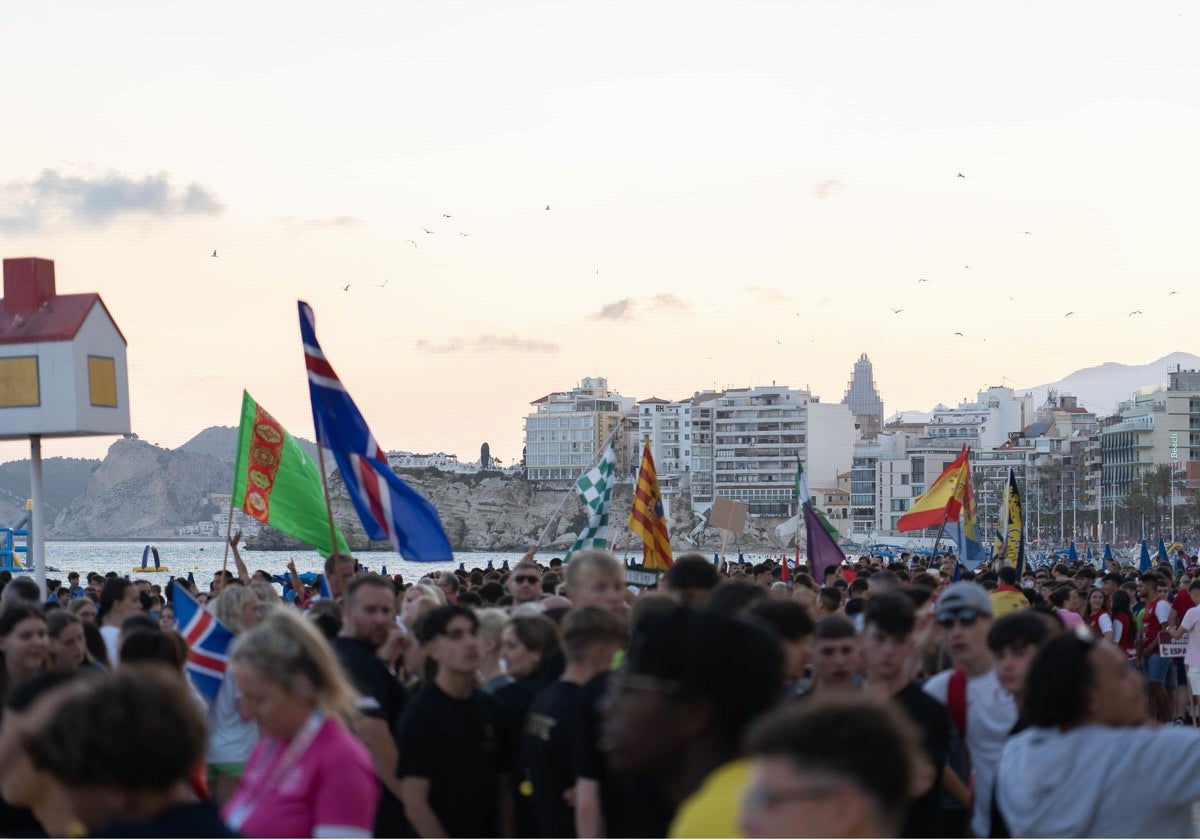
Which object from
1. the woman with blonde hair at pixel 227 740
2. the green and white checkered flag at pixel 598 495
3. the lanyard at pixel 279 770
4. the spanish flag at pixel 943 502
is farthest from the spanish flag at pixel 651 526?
the lanyard at pixel 279 770

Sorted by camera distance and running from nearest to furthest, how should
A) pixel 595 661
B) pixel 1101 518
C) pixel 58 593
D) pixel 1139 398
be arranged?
pixel 595 661 < pixel 58 593 < pixel 1101 518 < pixel 1139 398

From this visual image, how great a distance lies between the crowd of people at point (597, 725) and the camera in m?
3.06

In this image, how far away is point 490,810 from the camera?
5699mm

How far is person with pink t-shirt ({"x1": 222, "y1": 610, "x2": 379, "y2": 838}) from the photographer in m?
3.91

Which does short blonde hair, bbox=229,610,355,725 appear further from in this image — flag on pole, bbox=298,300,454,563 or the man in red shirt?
the man in red shirt

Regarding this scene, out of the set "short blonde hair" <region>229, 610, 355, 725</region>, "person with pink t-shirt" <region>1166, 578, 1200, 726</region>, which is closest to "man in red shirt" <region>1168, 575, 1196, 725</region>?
"person with pink t-shirt" <region>1166, 578, 1200, 726</region>

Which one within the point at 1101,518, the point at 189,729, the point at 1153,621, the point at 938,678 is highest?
the point at 189,729

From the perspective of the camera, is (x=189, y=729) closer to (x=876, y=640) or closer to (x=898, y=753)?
(x=898, y=753)

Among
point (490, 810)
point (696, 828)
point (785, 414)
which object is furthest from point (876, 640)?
point (785, 414)

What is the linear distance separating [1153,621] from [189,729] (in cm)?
1407

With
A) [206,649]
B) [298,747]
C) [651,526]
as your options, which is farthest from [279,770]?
[651,526]

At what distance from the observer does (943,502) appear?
22.8m

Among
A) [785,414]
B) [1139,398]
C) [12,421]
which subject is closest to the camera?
[12,421]

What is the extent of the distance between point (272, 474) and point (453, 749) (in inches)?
358
